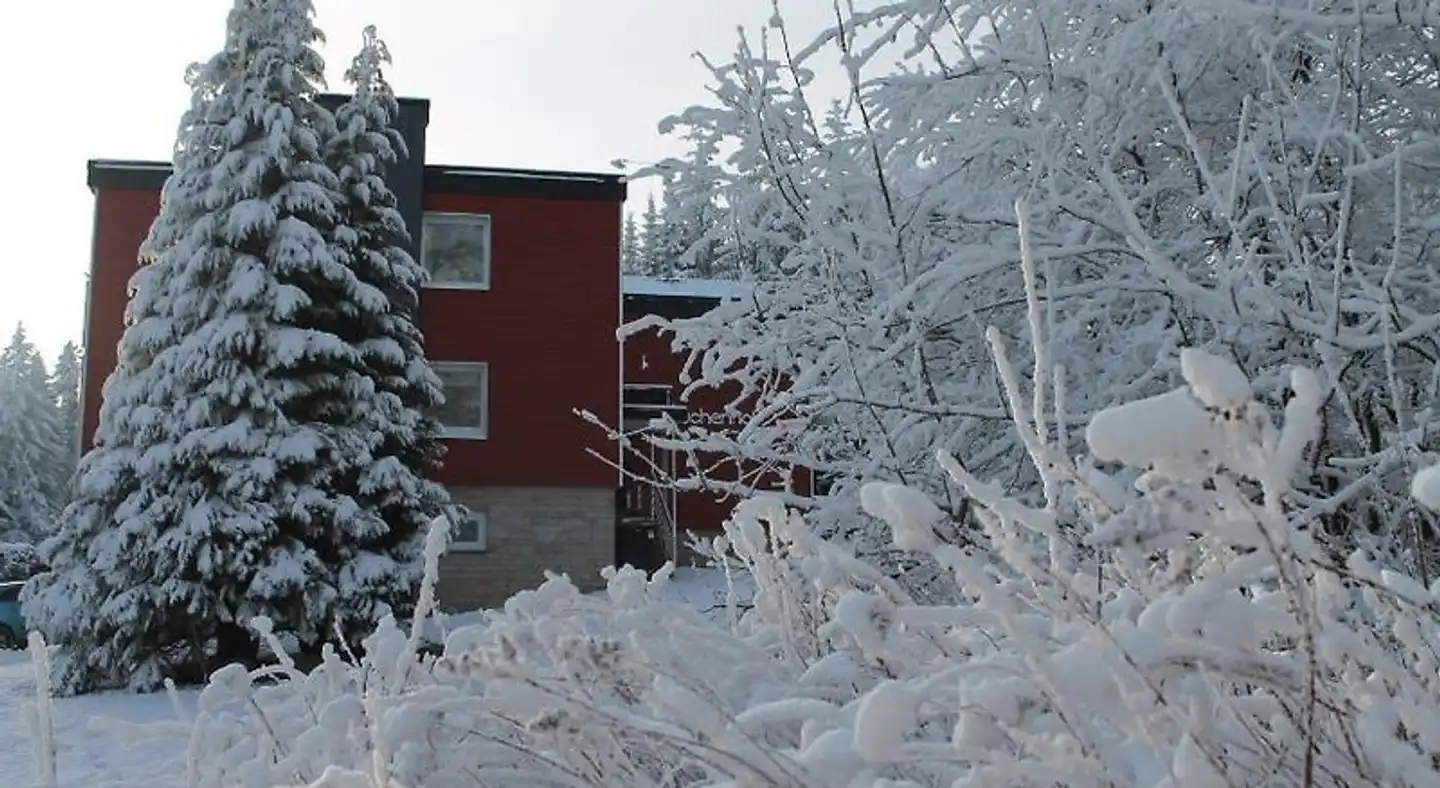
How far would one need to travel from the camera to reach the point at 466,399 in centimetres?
2211

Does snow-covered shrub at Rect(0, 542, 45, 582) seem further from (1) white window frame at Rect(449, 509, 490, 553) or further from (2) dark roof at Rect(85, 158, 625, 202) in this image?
(1) white window frame at Rect(449, 509, 490, 553)

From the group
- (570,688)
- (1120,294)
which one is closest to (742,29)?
(1120,294)

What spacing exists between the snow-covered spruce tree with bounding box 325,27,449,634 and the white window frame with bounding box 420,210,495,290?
510cm

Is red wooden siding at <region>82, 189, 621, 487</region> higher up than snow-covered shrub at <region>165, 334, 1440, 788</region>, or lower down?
higher up

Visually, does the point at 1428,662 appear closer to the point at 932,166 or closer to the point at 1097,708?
the point at 1097,708

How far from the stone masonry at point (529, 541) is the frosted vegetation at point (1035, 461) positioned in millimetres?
15348

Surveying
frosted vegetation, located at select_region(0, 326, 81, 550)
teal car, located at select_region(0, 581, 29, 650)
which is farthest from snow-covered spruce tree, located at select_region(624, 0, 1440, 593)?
frosted vegetation, located at select_region(0, 326, 81, 550)

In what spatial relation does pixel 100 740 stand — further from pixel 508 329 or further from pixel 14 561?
pixel 14 561

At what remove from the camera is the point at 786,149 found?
5668mm

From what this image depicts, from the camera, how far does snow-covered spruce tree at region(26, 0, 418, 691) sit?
502 inches

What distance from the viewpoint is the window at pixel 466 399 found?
21828mm

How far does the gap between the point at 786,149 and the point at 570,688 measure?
4.31 metres

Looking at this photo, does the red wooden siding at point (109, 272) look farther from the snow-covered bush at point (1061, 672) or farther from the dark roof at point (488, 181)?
the snow-covered bush at point (1061, 672)

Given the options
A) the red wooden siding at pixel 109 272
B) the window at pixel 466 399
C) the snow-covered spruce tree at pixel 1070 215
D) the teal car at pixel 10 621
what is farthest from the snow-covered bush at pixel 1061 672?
the teal car at pixel 10 621
